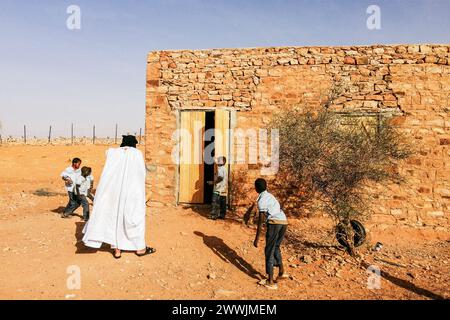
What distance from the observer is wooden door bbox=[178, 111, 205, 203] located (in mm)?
7848

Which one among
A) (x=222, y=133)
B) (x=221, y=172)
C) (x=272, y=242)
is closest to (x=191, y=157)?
(x=222, y=133)

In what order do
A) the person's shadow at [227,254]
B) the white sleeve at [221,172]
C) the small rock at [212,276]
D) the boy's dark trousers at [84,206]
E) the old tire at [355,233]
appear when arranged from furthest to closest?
the white sleeve at [221,172] → the boy's dark trousers at [84,206] → the old tire at [355,233] → the person's shadow at [227,254] → the small rock at [212,276]

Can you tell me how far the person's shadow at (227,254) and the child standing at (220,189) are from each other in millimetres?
901

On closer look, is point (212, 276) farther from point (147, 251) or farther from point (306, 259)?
point (306, 259)

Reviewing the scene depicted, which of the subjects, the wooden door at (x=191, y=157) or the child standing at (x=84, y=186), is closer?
the child standing at (x=84, y=186)

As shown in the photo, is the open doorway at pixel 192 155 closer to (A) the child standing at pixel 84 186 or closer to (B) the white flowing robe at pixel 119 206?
(A) the child standing at pixel 84 186

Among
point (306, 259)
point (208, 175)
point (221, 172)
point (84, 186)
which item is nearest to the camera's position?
point (306, 259)

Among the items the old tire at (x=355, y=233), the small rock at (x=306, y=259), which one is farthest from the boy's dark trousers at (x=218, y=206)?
the old tire at (x=355, y=233)

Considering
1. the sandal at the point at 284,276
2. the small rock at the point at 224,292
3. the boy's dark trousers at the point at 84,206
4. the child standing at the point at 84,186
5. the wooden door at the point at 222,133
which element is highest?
the wooden door at the point at 222,133

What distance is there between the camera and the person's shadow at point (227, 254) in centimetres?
496

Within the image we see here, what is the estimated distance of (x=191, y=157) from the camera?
25.9 ft

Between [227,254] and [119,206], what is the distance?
1982 mm

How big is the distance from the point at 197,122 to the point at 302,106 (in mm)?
2471
